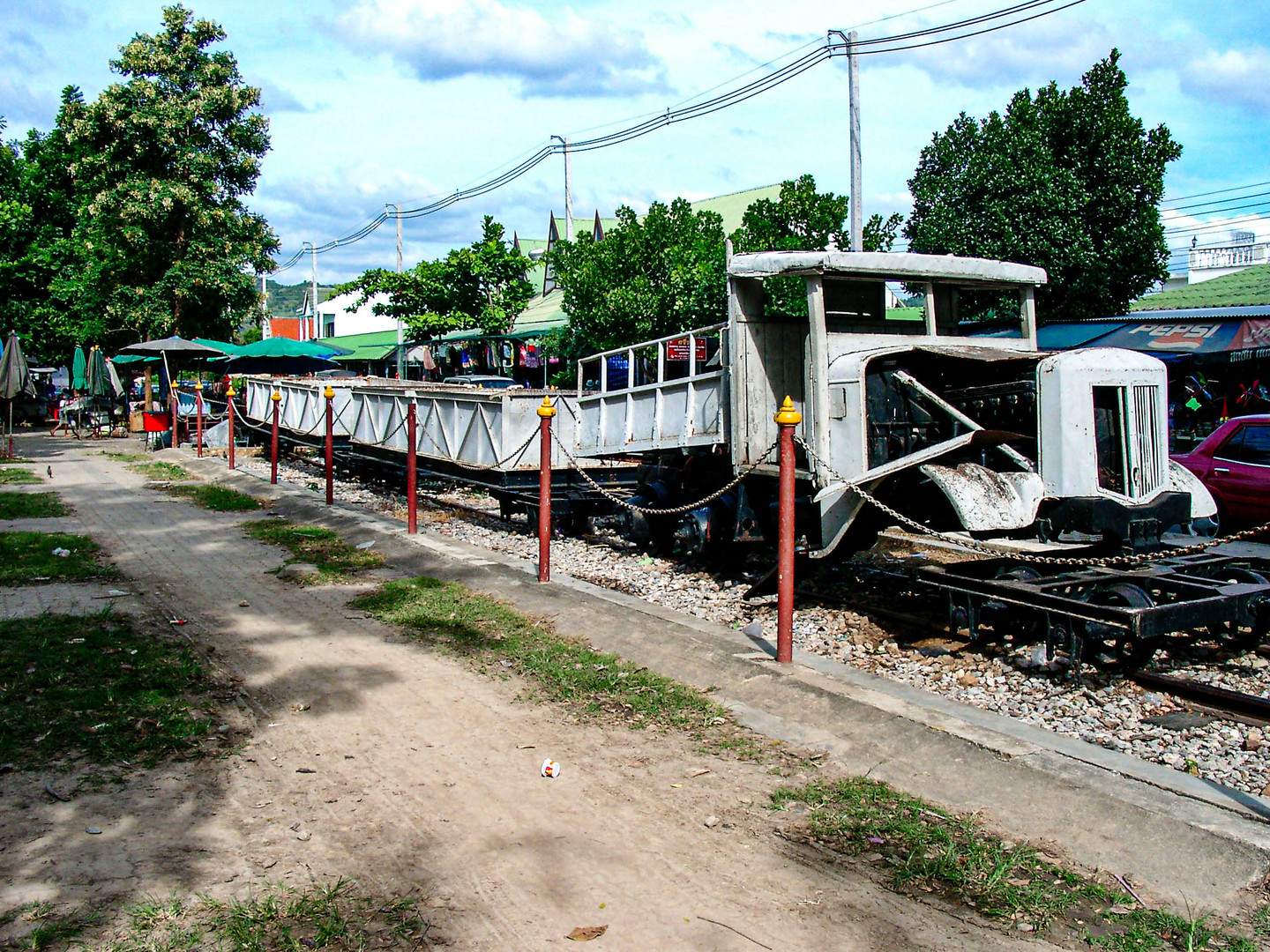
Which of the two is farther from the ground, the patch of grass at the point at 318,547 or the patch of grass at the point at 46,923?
the patch of grass at the point at 318,547

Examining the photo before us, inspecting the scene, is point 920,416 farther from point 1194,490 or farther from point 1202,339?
point 1202,339

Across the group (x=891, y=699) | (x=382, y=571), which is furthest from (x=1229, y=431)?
(x=382, y=571)

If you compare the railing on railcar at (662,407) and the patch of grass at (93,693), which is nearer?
the patch of grass at (93,693)

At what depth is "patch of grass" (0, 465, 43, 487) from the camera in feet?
56.8

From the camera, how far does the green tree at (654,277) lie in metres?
21.2

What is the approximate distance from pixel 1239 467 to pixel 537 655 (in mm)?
8974

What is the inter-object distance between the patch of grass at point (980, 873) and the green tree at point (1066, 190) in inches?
707

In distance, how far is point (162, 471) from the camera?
64.7 feet

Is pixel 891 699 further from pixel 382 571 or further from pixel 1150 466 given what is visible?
pixel 382 571

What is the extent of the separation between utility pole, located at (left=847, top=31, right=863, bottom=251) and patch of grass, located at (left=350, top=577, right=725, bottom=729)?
A: 39.8ft

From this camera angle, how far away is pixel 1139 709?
20.0 ft

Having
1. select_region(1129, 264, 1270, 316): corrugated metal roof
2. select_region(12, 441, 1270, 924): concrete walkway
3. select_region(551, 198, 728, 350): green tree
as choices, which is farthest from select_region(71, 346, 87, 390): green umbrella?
select_region(1129, 264, 1270, 316): corrugated metal roof

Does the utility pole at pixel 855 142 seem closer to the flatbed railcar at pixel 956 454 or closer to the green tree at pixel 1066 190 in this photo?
the green tree at pixel 1066 190

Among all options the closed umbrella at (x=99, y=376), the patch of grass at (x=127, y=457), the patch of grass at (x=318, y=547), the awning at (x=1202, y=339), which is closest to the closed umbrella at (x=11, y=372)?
the patch of grass at (x=127, y=457)
